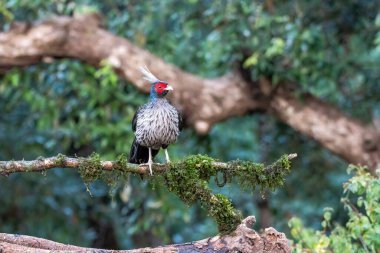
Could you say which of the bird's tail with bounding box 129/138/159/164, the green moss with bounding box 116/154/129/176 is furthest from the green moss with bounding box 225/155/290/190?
the bird's tail with bounding box 129/138/159/164

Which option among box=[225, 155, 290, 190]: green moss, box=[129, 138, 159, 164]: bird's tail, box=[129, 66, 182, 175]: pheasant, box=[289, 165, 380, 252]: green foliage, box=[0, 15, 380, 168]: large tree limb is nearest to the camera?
box=[225, 155, 290, 190]: green moss

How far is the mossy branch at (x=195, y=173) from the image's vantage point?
488cm

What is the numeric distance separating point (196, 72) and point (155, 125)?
6194mm

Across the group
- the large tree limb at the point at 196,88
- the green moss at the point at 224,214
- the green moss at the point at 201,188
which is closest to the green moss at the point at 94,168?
the green moss at the point at 201,188

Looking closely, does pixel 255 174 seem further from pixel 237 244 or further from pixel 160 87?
pixel 160 87

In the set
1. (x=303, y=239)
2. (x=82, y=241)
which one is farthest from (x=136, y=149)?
(x=82, y=241)

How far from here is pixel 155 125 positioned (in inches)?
259

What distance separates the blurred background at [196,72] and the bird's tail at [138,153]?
1184mm

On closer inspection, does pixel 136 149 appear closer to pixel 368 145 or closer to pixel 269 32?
pixel 269 32

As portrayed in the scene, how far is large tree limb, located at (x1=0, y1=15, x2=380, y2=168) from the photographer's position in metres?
9.72

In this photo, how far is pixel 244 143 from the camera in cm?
1325

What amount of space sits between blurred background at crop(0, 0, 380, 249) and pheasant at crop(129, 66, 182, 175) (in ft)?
4.17

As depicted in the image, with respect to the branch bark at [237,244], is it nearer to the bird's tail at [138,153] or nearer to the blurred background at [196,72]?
the bird's tail at [138,153]

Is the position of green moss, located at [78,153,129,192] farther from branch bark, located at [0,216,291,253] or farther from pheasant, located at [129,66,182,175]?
pheasant, located at [129,66,182,175]
